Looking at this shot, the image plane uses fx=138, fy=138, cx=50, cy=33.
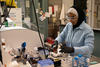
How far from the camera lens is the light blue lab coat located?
1.78 m

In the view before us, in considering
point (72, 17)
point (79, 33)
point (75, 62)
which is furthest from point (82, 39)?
point (75, 62)

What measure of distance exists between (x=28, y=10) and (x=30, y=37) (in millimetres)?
2828

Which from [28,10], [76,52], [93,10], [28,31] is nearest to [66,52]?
[76,52]

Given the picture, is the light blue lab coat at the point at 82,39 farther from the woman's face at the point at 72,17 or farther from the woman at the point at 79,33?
the woman's face at the point at 72,17

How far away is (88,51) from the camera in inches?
71.2

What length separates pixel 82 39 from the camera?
6.34 ft

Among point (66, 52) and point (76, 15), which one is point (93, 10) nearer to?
point (76, 15)

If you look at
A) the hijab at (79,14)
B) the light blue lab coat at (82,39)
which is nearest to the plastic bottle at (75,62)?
the light blue lab coat at (82,39)

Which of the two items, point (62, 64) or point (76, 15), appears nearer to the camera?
point (62, 64)

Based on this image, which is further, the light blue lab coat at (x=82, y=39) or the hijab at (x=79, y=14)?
the hijab at (x=79, y=14)

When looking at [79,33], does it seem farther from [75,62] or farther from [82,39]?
[75,62]

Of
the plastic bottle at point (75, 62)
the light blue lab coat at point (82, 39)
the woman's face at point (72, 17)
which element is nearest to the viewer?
the plastic bottle at point (75, 62)

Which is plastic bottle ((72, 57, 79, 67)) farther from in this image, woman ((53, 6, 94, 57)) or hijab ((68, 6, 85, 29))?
hijab ((68, 6, 85, 29))

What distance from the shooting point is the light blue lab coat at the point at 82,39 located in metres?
1.78
